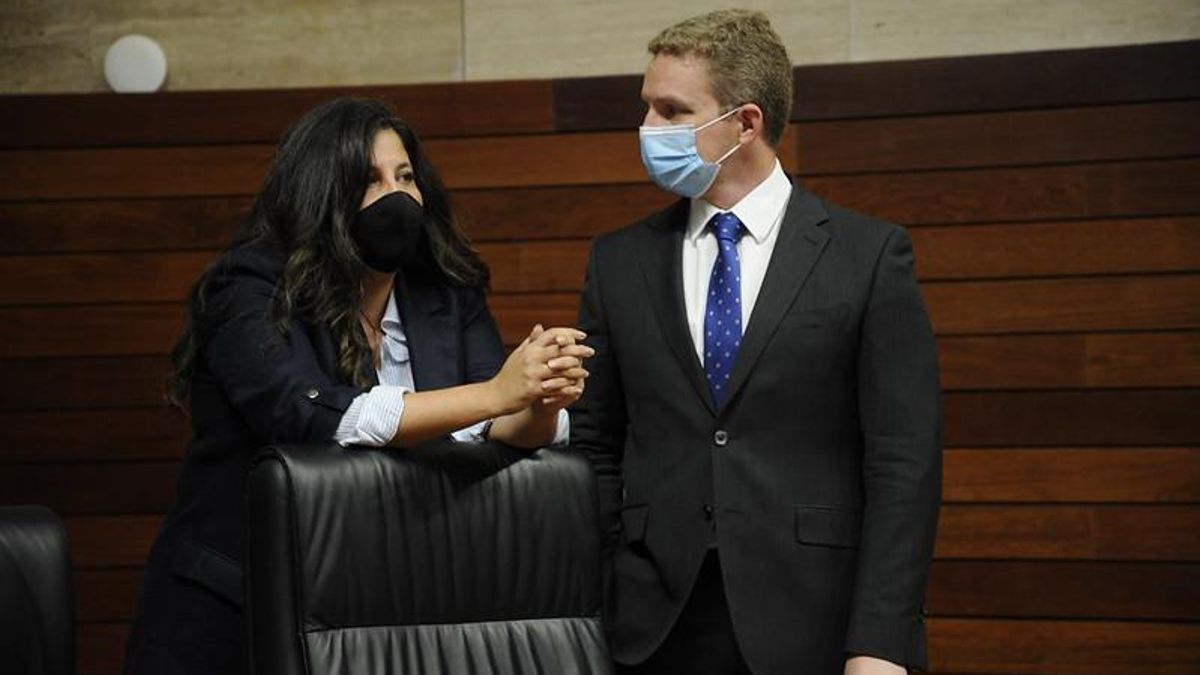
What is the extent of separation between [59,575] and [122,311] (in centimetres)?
137

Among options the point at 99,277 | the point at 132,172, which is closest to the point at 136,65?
the point at 132,172

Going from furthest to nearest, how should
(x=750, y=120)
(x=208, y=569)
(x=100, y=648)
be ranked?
1. (x=100, y=648)
2. (x=750, y=120)
3. (x=208, y=569)

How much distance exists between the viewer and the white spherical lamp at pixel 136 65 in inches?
99.2

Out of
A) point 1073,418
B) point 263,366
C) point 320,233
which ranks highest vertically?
point 320,233

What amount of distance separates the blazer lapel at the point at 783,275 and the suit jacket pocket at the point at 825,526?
119mm

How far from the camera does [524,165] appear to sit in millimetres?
2482

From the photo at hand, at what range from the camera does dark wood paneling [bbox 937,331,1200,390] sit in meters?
2.29

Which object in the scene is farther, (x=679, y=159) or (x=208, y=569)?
(x=679, y=159)

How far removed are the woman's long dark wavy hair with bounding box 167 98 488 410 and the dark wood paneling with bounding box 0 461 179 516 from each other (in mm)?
1159

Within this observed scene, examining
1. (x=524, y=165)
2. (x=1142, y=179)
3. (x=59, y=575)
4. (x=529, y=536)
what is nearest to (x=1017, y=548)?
(x=1142, y=179)

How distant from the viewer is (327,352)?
137 cm

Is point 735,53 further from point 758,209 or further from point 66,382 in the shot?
point 66,382

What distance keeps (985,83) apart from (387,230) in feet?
4.04

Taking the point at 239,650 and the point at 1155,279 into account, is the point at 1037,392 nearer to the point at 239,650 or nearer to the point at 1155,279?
the point at 1155,279
